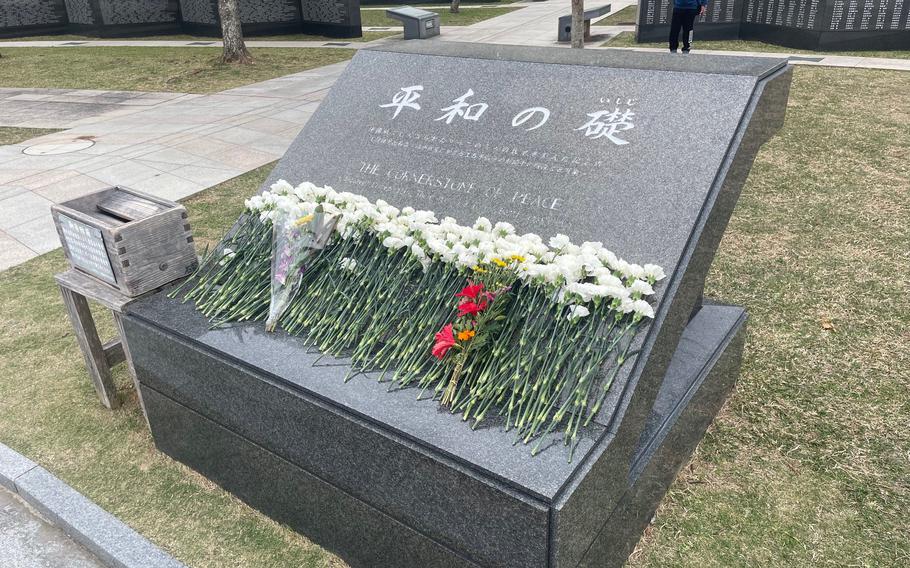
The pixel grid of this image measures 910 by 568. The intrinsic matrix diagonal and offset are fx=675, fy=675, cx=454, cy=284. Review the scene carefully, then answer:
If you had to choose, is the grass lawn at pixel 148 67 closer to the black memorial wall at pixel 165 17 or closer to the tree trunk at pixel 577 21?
the black memorial wall at pixel 165 17

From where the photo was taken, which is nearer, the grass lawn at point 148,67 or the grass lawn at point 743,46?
the grass lawn at point 743,46

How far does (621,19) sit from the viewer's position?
58.2 ft

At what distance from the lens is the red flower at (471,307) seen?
90.0 inches

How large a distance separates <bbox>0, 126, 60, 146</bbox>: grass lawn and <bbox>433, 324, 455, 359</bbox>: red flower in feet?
28.7

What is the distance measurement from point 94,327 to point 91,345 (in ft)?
0.31

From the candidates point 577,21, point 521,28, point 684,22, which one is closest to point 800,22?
point 684,22

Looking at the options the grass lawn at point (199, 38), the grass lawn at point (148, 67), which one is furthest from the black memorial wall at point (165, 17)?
the grass lawn at point (148, 67)

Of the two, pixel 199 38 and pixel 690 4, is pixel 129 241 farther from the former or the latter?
pixel 199 38

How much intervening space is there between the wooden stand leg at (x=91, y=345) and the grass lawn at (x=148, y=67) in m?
9.08

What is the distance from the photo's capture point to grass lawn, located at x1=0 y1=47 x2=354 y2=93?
1236 centimetres

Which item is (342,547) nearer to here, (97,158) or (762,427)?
(762,427)

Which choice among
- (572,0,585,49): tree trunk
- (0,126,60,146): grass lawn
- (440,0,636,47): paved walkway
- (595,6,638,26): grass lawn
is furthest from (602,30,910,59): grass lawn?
(0,126,60,146): grass lawn

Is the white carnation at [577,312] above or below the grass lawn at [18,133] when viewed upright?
above

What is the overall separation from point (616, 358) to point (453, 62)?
6.48 feet
